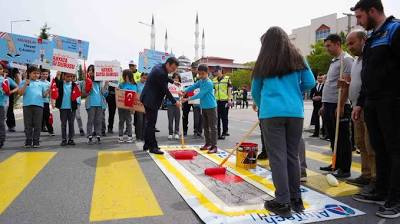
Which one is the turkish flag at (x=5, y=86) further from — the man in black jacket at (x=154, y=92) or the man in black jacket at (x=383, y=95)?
the man in black jacket at (x=383, y=95)

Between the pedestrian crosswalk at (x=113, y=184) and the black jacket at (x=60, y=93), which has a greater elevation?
the black jacket at (x=60, y=93)

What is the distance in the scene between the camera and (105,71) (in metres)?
9.60

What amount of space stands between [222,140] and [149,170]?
408 centimetres

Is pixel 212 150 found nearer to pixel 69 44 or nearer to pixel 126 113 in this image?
pixel 126 113

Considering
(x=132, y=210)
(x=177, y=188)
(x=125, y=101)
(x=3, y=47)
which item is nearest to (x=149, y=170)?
(x=177, y=188)

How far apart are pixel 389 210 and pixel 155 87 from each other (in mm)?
5246

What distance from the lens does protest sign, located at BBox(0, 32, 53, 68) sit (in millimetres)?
12570

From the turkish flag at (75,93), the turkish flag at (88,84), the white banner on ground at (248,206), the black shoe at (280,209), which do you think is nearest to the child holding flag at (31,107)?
the turkish flag at (75,93)

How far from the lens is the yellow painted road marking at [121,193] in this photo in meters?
3.98

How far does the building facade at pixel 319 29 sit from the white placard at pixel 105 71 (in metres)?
63.3

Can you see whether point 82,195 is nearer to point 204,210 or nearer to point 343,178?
point 204,210

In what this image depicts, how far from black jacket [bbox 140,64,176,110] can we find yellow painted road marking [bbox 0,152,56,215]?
2254mm

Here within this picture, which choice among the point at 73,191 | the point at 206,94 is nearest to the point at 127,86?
the point at 206,94

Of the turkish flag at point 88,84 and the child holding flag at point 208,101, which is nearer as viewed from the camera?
the child holding flag at point 208,101
